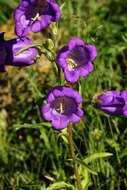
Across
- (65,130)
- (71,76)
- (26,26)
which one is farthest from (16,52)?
(65,130)

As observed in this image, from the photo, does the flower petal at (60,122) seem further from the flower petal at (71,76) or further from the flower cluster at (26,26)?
the flower cluster at (26,26)

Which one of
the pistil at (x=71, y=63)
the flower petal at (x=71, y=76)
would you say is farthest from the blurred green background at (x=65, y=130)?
the flower petal at (x=71, y=76)

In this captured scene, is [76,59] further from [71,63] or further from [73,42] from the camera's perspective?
[73,42]

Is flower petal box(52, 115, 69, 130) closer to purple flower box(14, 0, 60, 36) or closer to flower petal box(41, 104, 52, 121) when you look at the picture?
flower petal box(41, 104, 52, 121)

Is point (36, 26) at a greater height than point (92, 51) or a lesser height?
greater

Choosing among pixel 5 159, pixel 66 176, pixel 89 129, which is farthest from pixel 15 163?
pixel 89 129

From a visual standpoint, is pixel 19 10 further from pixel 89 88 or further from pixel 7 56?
pixel 89 88
